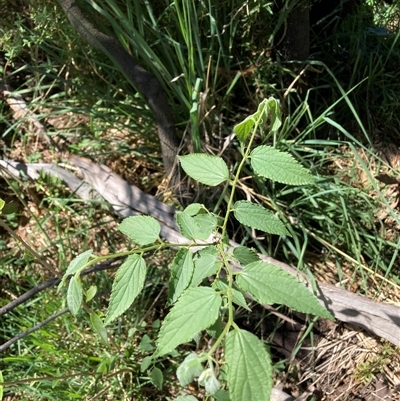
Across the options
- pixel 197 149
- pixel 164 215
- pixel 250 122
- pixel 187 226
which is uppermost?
pixel 250 122

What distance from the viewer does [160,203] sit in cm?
149

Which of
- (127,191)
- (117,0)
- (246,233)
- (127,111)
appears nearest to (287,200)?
(246,233)

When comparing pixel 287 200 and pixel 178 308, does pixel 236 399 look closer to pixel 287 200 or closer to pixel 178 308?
pixel 178 308

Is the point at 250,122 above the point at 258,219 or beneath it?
above

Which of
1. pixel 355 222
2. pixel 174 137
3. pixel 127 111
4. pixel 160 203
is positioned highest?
pixel 127 111

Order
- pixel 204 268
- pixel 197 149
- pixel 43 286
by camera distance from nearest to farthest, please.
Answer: pixel 204 268, pixel 43 286, pixel 197 149

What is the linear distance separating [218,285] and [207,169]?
0.73 feet

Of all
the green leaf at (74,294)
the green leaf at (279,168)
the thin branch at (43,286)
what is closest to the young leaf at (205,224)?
the green leaf at (279,168)

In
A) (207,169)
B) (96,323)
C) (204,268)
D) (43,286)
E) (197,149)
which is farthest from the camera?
(197,149)

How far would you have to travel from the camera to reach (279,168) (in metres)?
0.81

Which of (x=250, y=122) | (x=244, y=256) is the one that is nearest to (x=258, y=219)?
(x=244, y=256)

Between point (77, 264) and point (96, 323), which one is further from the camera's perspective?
point (96, 323)

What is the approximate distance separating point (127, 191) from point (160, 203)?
0.46ft

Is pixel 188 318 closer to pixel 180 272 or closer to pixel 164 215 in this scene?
pixel 180 272
